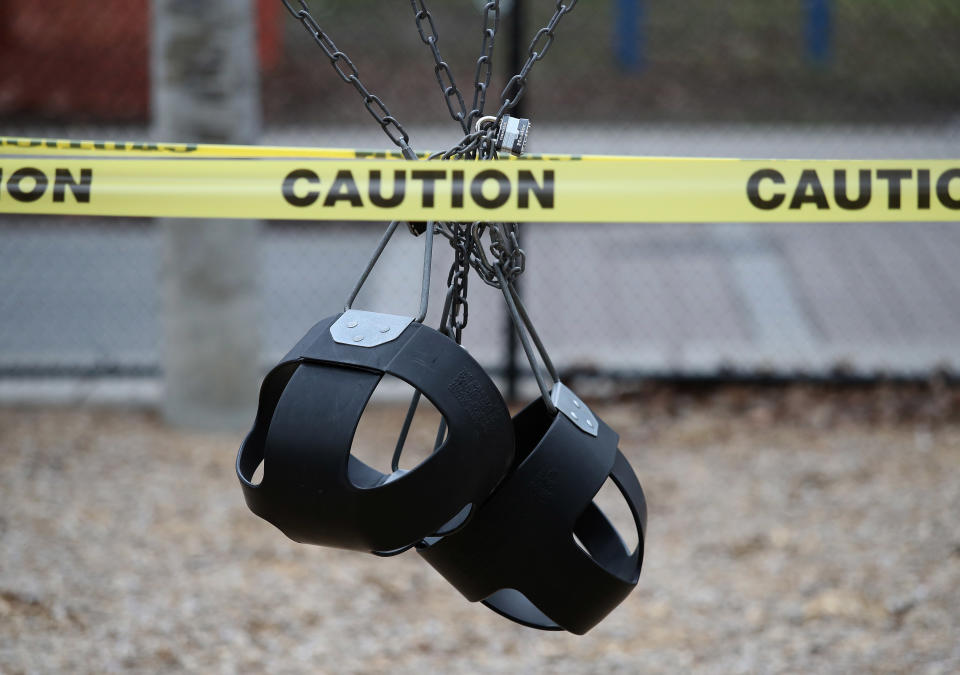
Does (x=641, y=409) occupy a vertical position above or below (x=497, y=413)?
below

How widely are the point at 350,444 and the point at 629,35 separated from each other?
12.8 metres

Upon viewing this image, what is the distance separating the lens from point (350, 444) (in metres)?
1.76

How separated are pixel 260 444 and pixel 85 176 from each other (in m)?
0.60

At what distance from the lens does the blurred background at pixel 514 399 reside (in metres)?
3.31

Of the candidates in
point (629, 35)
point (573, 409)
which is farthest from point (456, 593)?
point (629, 35)

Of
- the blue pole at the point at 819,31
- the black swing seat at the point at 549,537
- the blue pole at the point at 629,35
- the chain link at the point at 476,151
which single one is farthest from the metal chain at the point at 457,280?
the blue pole at the point at 819,31

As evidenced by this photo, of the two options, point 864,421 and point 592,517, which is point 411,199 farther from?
point 864,421

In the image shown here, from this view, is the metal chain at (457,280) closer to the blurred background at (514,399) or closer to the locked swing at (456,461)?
the locked swing at (456,461)

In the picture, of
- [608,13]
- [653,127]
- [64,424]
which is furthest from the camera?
[608,13]

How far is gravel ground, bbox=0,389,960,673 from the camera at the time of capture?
10.5ft

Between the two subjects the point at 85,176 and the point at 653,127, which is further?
the point at 653,127

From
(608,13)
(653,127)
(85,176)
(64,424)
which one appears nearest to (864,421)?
(64,424)

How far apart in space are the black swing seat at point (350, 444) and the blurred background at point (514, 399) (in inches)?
60.3

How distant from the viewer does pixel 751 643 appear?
3297 millimetres
